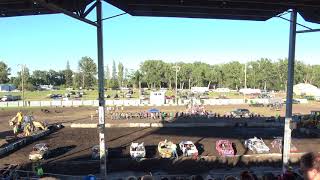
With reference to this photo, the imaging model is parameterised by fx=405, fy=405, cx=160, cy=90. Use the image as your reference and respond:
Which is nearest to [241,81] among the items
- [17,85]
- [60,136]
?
[17,85]

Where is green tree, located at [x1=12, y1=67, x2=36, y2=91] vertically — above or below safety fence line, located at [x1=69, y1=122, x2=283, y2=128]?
above

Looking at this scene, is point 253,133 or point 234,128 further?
point 234,128

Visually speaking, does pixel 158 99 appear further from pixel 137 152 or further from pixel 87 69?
pixel 87 69

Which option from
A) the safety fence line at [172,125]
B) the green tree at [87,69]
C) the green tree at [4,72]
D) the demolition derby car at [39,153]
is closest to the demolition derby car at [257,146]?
the safety fence line at [172,125]

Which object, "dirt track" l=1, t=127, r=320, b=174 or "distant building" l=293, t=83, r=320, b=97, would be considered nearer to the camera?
"dirt track" l=1, t=127, r=320, b=174

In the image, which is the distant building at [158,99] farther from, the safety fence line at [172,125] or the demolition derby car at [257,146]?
the demolition derby car at [257,146]

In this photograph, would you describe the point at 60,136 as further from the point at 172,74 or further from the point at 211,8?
the point at 172,74

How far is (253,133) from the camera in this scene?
45.3 metres

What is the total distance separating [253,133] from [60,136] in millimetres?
21352

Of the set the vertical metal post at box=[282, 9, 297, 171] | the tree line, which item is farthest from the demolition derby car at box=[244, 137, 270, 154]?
the tree line

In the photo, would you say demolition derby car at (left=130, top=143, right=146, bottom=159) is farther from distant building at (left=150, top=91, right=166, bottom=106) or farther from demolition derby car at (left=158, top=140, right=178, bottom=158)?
distant building at (left=150, top=91, right=166, bottom=106)

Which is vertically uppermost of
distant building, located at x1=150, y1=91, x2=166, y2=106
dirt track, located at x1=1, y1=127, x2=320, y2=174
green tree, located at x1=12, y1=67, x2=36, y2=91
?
green tree, located at x1=12, y1=67, x2=36, y2=91

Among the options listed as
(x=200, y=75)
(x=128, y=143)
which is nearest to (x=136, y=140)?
(x=128, y=143)

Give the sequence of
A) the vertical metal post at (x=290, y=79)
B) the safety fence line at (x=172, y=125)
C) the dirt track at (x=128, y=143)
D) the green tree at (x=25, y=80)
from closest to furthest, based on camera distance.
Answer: the vertical metal post at (x=290, y=79), the dirt track at (x=128, y=143), the safety fence line at (x=172, y=125), the green tree at (x=25, y=80)
